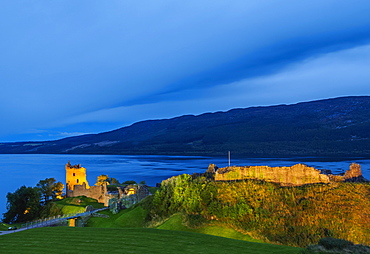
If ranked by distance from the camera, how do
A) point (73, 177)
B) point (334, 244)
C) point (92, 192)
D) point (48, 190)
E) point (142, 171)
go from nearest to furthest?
point (334, 244) < point (92, 192) < point (48, 190) < point (73, 177) < point (142, 171)

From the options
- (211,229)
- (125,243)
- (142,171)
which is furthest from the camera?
(142,171)

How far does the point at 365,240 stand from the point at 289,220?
4123 millimetres

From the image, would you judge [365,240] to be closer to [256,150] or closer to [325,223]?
[325,223]

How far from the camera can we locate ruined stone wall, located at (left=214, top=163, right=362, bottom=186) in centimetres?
2281

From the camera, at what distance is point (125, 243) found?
13.1m

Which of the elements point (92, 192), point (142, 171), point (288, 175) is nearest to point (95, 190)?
point (92, 192)

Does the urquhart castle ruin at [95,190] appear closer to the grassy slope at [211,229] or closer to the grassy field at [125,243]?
the grassy slope at [211,229]

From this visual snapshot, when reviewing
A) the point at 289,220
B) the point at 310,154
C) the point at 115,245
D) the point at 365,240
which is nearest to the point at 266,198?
the point at 289,220

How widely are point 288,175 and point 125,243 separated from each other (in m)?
15.1

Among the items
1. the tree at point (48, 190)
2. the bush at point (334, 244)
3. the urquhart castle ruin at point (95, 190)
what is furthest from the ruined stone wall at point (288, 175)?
the tree at point (48, 190)

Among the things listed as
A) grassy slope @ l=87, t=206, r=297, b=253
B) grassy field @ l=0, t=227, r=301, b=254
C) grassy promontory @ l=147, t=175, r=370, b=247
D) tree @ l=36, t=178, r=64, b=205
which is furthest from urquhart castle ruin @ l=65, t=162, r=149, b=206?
grassy field @ l=0, t=227, r=301, b=254

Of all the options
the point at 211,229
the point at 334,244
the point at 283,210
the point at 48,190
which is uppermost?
the point at 334,244

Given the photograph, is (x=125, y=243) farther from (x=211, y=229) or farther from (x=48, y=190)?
(x=48, y=190)

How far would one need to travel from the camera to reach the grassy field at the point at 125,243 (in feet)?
39.8
